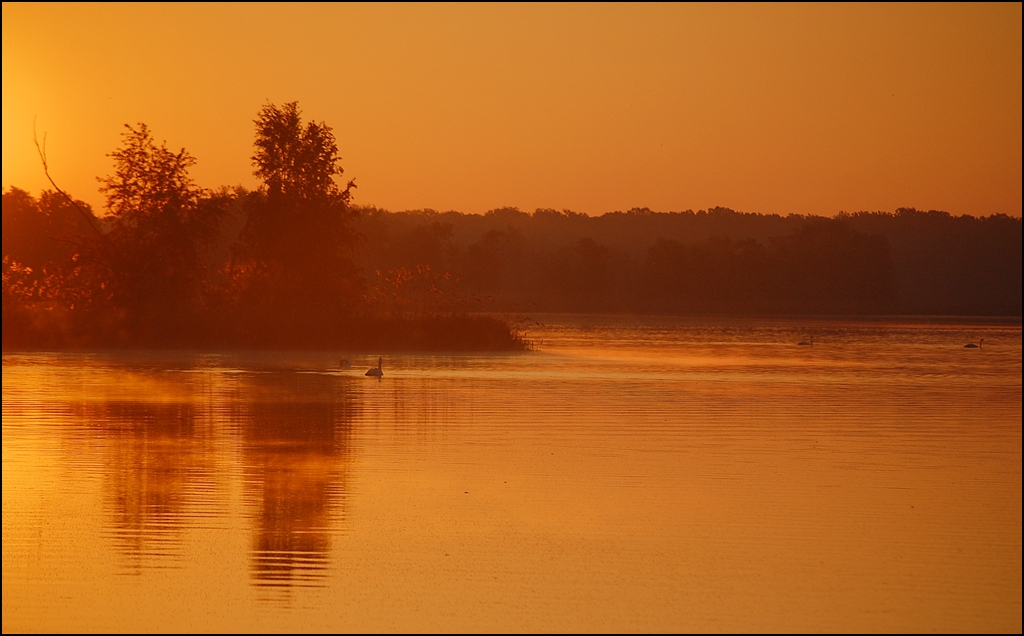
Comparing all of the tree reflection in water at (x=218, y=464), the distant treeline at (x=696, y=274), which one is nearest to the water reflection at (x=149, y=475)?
the tree reflection in water at (x=218, y=464)

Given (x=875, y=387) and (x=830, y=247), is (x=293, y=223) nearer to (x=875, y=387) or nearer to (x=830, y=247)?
(x=875, y=387)

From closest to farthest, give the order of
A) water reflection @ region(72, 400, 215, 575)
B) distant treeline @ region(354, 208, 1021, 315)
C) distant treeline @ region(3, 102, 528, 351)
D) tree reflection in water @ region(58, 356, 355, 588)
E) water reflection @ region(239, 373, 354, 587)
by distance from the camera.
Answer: water reflection @ region(239, 373, 354, 587)
tree reflection in water @ region(58, 356, 355, 588)
water reflection @ region(72, 400, 215, 575)
distant treeline @ region(3, 102, 528, 351)
distant treeline @ region(354, 208, 1021, 315)

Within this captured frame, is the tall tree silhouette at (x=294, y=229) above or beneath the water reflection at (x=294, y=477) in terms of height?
above

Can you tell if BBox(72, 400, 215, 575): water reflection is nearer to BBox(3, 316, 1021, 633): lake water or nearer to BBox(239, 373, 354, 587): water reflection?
BBox(3, 316, 1021, 633): lake water

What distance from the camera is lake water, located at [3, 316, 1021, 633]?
7.80 meters

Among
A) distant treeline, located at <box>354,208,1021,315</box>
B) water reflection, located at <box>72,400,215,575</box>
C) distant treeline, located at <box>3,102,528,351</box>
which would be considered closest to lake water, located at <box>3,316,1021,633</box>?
water reflection, located at <box>72,400,215,575</box>

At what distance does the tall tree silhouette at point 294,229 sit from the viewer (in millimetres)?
42031

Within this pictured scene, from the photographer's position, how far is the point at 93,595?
25.9 ft

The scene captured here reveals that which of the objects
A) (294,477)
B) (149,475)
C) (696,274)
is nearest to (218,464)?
(149,475)

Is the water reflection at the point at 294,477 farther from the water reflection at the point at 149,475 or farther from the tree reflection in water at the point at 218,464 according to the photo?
the water reflection at the point at 149,475

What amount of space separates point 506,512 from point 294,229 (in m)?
32.4

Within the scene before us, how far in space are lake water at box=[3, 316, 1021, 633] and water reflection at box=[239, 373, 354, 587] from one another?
43 millimetres

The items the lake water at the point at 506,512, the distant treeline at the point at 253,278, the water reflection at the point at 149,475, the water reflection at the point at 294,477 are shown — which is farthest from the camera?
the distant treeline at the point at 253,278

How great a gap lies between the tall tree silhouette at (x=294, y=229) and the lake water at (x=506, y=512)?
761 inches
